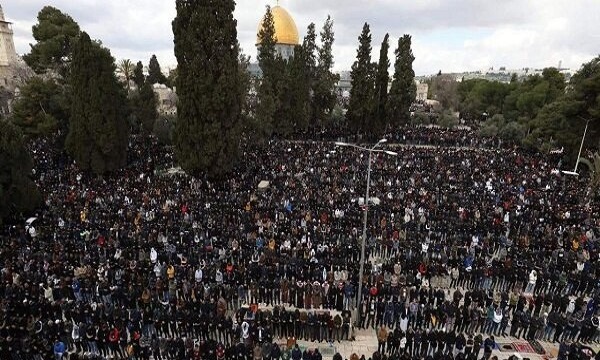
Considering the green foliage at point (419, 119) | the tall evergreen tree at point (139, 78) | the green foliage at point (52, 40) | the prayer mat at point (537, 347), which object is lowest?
the prayer mat at point (537, 347)

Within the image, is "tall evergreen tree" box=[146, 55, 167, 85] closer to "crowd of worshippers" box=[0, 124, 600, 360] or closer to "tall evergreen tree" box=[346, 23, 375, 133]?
"tall evergreen tree" box=[346, 23, 375, 133]

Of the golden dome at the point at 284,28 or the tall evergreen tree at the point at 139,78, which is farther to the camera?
the golden dome at the point at 284,28

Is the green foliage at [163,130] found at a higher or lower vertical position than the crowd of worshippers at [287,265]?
higher

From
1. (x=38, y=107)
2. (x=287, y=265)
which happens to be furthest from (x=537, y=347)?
(x=38, y=107)

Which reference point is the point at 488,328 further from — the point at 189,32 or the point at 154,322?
the point at 189,32

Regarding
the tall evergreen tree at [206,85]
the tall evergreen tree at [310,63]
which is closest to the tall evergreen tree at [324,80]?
the tall evergreen tree at [310,63]

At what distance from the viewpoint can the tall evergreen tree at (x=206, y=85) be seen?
73.9ft

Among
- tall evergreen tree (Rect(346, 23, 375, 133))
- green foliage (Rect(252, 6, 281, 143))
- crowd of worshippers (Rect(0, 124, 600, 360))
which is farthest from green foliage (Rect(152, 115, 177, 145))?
tall evergreen tree (Rect(346, 23, 375, 133))

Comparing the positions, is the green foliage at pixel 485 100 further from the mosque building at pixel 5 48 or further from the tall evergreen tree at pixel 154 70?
the mosque building at pixel 5 48

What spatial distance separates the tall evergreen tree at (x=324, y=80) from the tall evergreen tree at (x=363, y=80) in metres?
3.54

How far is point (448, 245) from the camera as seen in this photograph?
52.7 feet

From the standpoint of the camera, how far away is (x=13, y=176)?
17641 mm

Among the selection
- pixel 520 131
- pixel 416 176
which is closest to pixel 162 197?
pixel 416 176

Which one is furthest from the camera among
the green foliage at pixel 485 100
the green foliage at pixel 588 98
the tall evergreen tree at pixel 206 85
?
the green foliage at pixel 485 100
